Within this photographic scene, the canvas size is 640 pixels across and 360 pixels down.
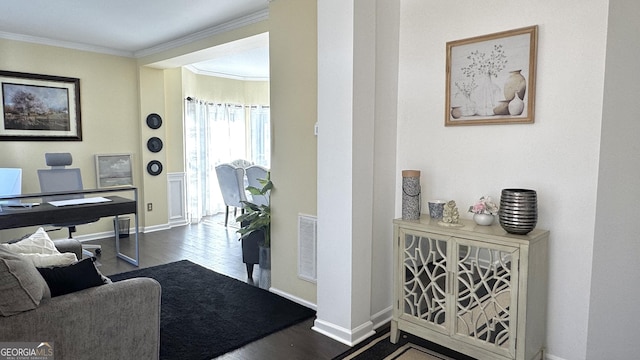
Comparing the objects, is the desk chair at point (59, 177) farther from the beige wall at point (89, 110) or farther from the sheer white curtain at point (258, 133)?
the sheer white curtain at point (258, 133)

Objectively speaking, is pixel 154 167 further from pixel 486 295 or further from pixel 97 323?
pixel 486 295

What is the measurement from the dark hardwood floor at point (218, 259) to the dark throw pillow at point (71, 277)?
97 centimetres

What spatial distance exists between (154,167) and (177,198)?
26.2 inches

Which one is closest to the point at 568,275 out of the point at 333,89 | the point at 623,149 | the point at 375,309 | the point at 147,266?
the point at 623,149

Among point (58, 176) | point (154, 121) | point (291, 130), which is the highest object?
point (154, 121)

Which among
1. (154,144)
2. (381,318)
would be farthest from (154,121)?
(381,318)

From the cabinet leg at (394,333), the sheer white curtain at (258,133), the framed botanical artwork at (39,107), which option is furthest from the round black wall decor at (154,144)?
the cabinet leg at (394,333)

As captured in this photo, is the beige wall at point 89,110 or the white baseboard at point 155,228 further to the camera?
the white baseboard at point 155,228

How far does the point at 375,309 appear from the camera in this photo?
289 cm

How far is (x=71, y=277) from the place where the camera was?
1904mm

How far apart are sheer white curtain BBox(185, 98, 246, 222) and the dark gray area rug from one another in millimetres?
2850

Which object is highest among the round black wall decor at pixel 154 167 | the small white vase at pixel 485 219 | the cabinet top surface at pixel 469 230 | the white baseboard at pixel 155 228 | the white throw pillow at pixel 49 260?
the round black wall decor at pixel 154 167

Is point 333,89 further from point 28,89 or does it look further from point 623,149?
point 28,89

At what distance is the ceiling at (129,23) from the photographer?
3664mm
